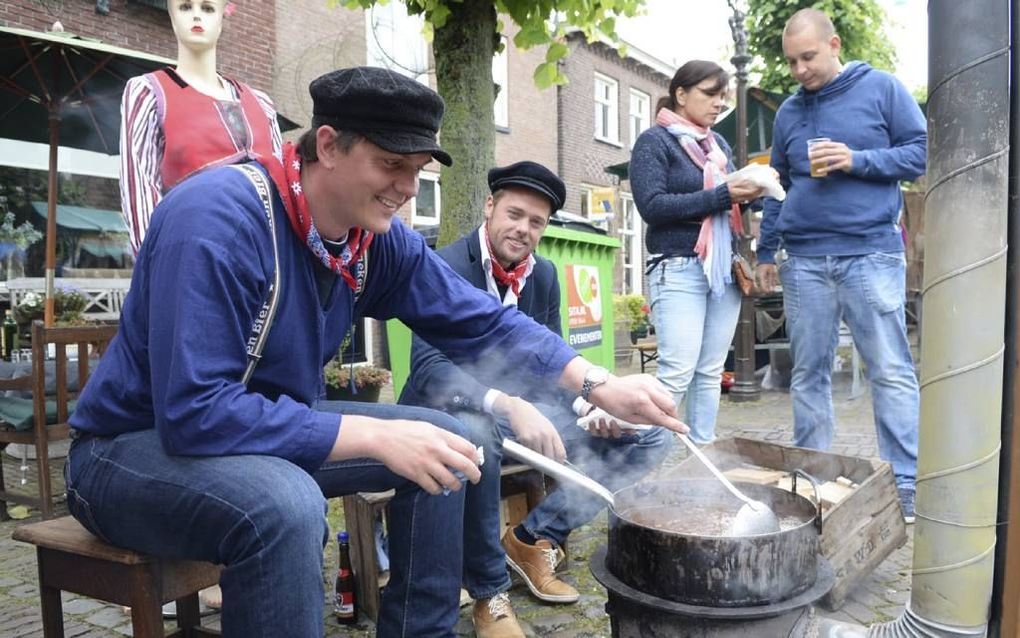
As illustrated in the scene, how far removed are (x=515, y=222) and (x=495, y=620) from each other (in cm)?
145

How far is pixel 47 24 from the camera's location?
7891mm

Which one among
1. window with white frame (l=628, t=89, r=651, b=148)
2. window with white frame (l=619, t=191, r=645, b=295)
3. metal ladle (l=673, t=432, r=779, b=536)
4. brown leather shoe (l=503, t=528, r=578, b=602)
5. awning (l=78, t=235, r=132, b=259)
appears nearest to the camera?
metal ladle (l=673, t=432, r=779, b=536)

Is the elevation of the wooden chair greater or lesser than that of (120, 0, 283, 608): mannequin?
lesser

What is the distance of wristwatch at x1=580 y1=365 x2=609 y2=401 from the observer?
2314mm

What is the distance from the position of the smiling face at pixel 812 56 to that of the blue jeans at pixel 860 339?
0.89 metres

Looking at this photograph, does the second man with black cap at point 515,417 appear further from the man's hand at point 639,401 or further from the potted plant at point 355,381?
the potted plant at point 355,381

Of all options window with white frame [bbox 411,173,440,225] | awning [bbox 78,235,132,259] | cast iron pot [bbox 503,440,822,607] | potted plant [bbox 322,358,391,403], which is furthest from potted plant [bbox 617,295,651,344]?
cast iron pot [bbox 503,440,822,607]

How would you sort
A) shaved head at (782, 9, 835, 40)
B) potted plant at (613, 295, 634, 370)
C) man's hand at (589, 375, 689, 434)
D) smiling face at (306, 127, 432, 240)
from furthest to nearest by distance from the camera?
1. potted plant at (613, 295, 634, 370)
2. shaved head at (782, 9, 835, 40)
3. man's hand at (589, 375, 689, 434)
4. smiling face at (306, 127, 432, 240)

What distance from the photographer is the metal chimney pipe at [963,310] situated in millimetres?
1952

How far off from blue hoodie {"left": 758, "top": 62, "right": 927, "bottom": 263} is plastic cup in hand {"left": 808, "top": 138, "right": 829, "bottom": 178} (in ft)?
0.44

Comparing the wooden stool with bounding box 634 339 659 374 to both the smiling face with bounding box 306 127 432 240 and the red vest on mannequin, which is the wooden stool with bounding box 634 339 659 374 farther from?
→ the smiling face with bounding box 306 127 432 240

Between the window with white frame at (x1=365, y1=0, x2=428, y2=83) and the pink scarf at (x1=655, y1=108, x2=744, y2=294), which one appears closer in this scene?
the pink scarf at (x1=655, y1=108, x2=744, y2=294)

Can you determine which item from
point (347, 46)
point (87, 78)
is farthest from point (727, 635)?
point (347, 46)

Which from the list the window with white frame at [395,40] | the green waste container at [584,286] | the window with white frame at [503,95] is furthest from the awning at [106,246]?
the window with white frame at [503,95]
